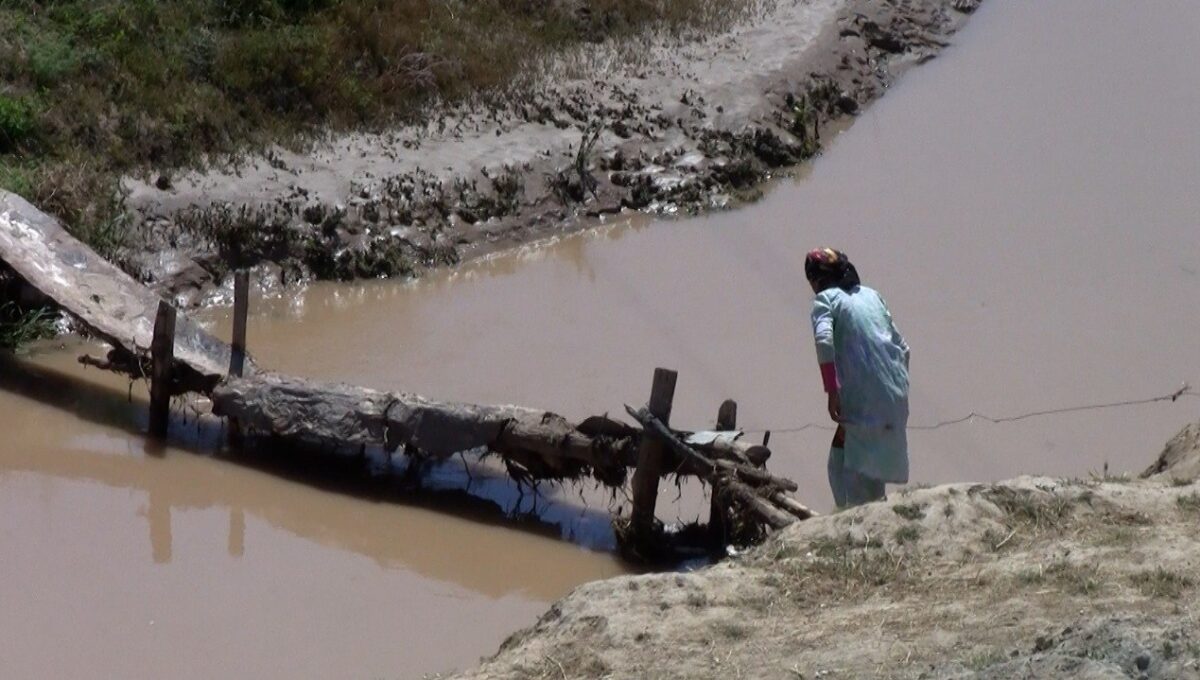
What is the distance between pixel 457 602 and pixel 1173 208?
26.9ft

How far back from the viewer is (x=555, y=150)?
14242 mm

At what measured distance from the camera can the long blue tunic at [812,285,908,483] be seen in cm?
748

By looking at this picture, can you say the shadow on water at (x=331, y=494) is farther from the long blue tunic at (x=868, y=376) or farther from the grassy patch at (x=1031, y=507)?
the grassy patch at (x=1031, y=507)

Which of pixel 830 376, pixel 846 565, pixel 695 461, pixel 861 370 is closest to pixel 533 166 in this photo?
pixel 695 461

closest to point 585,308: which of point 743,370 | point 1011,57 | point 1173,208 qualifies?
point 743,370

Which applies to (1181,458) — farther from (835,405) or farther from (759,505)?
(759,505)

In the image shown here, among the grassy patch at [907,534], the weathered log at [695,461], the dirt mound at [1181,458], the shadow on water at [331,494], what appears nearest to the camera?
the grassy patch at [907,534]

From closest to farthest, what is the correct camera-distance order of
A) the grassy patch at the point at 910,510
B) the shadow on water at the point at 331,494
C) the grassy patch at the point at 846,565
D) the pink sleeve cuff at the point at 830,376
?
the grassy patch at the point at 846,565
the grassy patch at the point at 910,510
the pink sleeve cuff at the point at 830,376
the shadow on water at the point at 331,494

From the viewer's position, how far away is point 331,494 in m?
9.65

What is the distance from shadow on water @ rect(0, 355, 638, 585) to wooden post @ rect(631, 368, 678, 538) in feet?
1.51

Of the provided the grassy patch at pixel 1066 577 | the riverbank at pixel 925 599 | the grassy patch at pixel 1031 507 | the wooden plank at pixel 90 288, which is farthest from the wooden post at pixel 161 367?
the grassy patch at pixel 1066 577

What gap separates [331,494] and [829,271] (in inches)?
136

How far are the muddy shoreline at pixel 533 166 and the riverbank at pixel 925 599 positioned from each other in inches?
253

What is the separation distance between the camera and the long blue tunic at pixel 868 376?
295 inches
